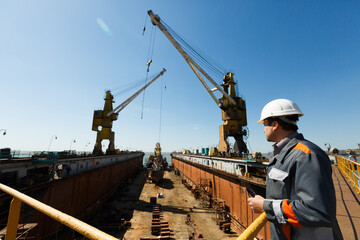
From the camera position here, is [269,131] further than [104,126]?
No

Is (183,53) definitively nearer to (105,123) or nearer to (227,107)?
(227,107)

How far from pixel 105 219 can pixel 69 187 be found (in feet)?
16.6

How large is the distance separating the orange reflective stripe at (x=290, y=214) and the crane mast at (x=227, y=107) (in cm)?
2138

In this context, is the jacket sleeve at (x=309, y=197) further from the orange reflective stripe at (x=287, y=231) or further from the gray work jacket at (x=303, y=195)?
the orange reflective stripe at (x=287, y=231)

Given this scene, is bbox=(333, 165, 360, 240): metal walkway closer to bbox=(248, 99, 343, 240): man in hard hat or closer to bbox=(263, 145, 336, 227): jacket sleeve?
bbox=(248, 99, 343, 240): man in hard hat

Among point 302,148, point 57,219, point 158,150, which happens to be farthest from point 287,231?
point 158,150

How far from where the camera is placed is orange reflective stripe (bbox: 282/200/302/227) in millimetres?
1466

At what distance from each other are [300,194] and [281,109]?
1.16 meters

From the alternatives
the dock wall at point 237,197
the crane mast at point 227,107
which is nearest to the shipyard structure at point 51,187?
the dock wall at point 237,197

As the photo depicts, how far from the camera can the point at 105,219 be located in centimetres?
1577

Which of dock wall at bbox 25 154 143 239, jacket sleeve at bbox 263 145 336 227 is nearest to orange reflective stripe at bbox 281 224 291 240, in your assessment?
jacket sleeve at bbox 263 145 336 227

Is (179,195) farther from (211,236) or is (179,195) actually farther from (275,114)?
(275,114)

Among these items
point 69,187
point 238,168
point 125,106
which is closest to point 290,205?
point 238,168

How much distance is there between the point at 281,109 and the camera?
7.04 feet
